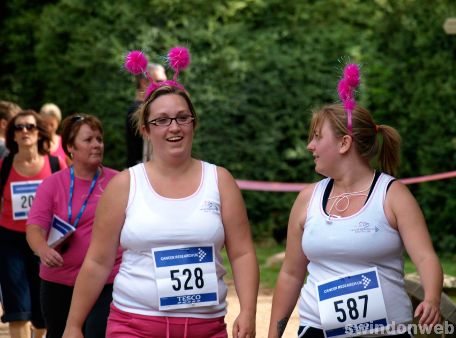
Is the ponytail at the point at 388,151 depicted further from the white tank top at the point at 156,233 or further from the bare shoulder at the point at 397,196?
the white tank top at the point at 156,233

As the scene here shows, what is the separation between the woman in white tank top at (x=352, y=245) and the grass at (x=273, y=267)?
7005mm

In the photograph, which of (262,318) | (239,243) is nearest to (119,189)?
(239,243)

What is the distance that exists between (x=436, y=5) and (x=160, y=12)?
396 cm

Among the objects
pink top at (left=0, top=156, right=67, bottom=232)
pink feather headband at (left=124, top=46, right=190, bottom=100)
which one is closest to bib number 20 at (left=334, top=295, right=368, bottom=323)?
pink feather headband at (left=124, top=46, right=190, bottom=100)

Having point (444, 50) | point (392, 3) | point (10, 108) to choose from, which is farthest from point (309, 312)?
point (392, 3)

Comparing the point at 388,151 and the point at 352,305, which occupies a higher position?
the point at 388,151

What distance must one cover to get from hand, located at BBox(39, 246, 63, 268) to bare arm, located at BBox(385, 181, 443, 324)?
104 inches

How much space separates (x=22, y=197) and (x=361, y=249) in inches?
174

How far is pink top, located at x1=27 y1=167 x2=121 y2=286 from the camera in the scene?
716 cm

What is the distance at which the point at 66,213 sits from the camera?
716 cm

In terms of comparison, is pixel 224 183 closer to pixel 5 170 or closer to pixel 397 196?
pixel 397 196

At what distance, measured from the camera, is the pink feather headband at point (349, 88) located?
5.26 meters

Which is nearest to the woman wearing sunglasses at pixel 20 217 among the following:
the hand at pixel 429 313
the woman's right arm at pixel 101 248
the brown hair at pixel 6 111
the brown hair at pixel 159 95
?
the brown hair at pixel 6 111

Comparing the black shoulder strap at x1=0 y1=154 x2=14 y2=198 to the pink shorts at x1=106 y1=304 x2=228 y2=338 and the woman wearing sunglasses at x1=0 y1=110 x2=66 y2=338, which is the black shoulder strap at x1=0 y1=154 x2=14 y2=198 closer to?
the woman wearing sunglasses at x1=0 y1=110 x2=66 y2=338
